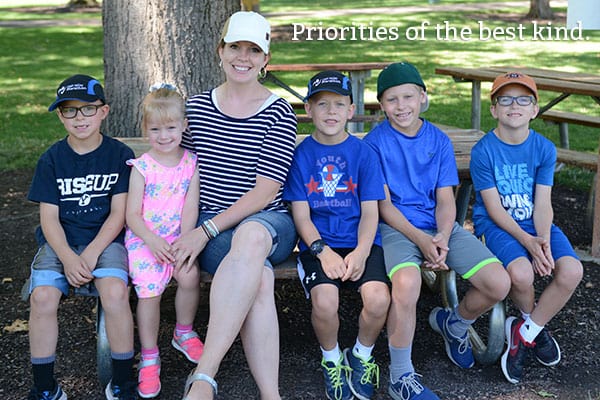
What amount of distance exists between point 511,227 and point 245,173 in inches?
48.9

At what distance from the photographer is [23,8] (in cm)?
2719

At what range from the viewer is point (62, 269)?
3.38m

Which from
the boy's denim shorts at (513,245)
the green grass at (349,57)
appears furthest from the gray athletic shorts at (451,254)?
the green grass at (349,57)

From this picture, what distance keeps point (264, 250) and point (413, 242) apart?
707 millimetres

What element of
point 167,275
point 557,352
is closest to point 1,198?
point 167,275

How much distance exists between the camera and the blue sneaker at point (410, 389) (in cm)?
329

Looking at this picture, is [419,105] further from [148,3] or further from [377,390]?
[148,3]

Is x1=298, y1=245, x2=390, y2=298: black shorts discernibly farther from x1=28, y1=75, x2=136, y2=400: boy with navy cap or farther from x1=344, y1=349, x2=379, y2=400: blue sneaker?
x1=28, y1=75, x2=136, y2=400: boy with navy cap

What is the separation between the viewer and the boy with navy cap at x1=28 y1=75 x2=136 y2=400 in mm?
3287

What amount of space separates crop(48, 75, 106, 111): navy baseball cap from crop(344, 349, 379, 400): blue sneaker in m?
1.58

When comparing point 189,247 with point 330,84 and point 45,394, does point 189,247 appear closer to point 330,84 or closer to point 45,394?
point 45,394

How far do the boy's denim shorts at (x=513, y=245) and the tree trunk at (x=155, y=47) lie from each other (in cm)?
200

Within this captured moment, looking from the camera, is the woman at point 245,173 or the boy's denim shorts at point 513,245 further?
the boy's denim shorts at point 513,245

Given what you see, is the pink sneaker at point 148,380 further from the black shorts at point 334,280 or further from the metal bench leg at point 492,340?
the metal bench leg at point 492,340
